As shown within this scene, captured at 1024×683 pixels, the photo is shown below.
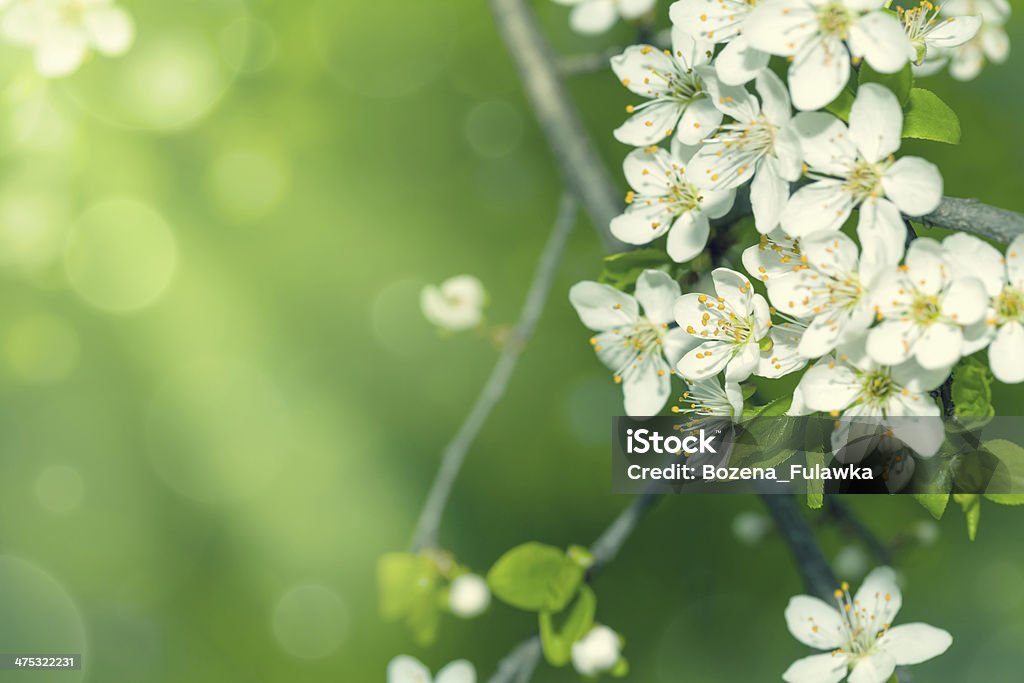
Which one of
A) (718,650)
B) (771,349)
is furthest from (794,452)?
(718,650)

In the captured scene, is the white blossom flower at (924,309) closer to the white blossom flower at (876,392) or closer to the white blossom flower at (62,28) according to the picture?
the white blossom flower at (876,392)

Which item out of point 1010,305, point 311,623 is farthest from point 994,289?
point 311,623

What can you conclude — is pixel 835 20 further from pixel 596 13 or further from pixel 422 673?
pixel 422 673

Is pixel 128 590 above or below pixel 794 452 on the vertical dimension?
below

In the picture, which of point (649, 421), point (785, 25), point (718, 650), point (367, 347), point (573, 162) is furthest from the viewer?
point (367, 347)

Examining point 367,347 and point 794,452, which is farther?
point 367,347

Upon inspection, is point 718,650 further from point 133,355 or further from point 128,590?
point 133,355

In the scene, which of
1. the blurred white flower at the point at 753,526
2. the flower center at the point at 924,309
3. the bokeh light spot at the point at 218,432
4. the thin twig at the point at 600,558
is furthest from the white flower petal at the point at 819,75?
the bokeh light spot at the point at 218,432

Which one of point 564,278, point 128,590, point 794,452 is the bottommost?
point 128,590
